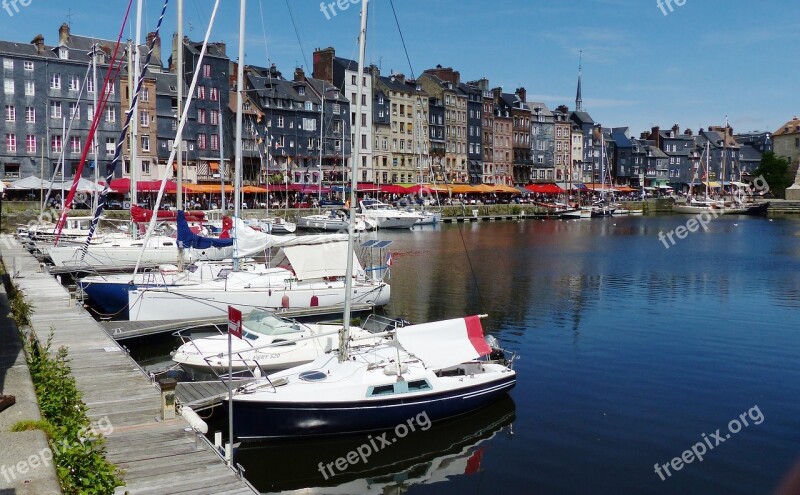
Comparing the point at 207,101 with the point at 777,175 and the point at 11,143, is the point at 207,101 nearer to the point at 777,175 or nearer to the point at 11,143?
the point at 11,143

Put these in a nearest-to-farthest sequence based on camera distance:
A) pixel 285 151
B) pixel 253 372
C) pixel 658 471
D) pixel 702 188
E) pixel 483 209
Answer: pixel 658 471, pixel 253 372, pixel 285 151, pixel 483 209, pixel 702 188

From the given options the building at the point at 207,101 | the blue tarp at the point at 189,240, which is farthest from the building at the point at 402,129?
the blue tarp at the point at 189,240

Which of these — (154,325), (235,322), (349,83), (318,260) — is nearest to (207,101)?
(349,83)

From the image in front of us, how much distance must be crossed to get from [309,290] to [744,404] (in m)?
17.3

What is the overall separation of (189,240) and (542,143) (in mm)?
125233

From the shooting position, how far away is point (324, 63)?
111m

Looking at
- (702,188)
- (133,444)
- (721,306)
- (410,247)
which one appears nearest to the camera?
(133,444)

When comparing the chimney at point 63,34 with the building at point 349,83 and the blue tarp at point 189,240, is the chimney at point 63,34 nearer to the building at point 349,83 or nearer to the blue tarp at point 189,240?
the building at point 349,83

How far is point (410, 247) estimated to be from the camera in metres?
67.4

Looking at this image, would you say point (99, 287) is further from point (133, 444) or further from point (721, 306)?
point (721, 306)

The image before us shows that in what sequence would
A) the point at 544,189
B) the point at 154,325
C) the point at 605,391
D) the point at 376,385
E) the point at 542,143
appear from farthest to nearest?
the point at 542,143
the point at 544,189
the point at 154,325
the point at 605,391
the point at 376,385

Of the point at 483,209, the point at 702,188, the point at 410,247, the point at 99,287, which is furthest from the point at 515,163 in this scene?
the point at 99,287

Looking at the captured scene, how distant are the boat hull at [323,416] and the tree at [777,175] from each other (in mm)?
147336

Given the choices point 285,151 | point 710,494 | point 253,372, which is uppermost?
point 285,151
